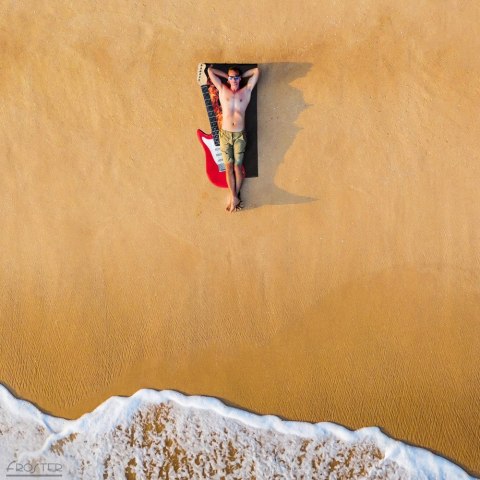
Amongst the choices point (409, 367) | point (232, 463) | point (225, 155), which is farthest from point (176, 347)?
point (409, 367)

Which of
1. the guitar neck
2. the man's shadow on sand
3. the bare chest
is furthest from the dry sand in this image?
the bare chest

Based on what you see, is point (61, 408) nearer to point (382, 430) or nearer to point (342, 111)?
point (382, 430)

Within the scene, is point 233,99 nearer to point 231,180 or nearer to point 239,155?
point 239,155

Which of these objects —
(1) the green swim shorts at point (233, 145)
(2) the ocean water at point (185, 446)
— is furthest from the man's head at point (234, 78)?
(2) the ocean water at point (185, 446)

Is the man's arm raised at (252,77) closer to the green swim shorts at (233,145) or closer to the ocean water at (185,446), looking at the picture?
the green swim shorts at (233,145)

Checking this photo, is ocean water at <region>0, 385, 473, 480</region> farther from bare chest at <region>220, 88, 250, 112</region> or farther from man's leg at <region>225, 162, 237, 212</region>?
bare chest at <region>220, 88, 250, 112</region>

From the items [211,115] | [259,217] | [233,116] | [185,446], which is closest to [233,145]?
→ [233,116]
